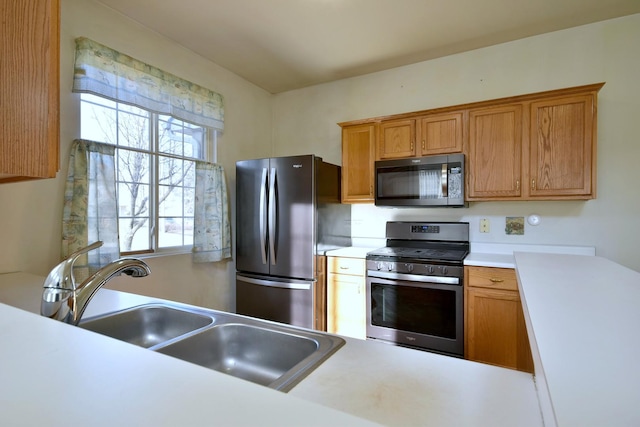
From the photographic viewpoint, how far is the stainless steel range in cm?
236

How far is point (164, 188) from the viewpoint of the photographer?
266cm

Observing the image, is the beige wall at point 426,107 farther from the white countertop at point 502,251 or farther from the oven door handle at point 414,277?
the oven door handle at point 414,277

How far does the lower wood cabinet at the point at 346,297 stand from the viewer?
272 cm

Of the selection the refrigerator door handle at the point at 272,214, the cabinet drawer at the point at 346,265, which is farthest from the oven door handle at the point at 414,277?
the refrigerator door handle at the point at 272,214

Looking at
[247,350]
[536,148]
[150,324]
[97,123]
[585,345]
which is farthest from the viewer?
[536,148]

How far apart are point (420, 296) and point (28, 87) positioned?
95.3 inches

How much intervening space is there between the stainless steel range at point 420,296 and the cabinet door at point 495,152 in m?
0.45

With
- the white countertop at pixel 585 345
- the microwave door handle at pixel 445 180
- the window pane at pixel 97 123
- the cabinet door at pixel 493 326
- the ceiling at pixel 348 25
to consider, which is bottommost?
the cabinet door at pixel 493 326

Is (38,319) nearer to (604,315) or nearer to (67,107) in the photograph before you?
(604,315)

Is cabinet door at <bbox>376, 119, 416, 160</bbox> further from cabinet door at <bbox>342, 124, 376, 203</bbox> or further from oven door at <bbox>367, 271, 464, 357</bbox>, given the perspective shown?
oven door at <bbox>367, 271, 464, 357</bbox>

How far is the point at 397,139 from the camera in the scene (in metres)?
2.87

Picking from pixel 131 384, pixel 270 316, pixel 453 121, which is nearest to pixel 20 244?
pixel 270 316

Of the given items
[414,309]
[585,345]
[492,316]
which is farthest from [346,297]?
[585,345]

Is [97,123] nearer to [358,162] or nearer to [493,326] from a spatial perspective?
[358,162]
